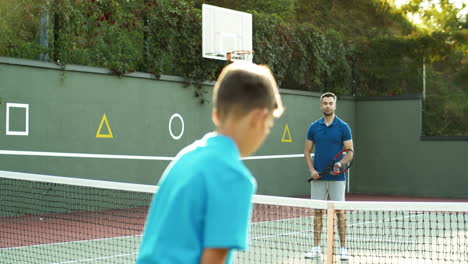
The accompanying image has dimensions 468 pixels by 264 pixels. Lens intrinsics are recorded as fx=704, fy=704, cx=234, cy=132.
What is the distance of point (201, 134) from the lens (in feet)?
45.3

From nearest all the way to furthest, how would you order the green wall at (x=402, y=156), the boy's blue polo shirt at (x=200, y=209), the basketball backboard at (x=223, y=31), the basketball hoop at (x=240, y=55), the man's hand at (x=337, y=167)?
1. the boy's blue polo shirt at (x=200, y=209)
2. the man's hand at (x=337, y=167)
3. the basketball backboard at (x=223, y=31)
4. the basketball hoop at (x=240, y=55)
5. the green wall at (x=402, y=156)

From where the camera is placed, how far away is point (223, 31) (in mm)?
13867

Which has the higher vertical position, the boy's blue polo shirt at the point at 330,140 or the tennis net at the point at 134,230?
the boy's blue polo shirt at the point at 330,140

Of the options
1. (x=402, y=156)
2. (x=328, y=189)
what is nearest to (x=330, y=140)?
(x=328, y=189)

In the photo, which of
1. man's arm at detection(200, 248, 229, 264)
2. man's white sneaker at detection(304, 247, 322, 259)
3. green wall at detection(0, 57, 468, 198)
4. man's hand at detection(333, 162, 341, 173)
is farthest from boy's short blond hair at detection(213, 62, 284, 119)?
green wall at detection(0, 57, 468, 198)

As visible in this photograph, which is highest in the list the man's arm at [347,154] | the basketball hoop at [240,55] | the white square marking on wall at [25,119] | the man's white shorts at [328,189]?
the basketball hoop at [240,55]

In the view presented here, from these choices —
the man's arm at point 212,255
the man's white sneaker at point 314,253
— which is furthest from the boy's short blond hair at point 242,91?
the man's white sneaker at point 314,253

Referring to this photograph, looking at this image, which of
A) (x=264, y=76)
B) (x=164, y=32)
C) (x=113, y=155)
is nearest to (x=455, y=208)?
(x=264, y=76)

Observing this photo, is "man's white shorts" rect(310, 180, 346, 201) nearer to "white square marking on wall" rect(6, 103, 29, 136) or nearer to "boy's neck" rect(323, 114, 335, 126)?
"boy's neck" rect(323, 114, 335, 126)

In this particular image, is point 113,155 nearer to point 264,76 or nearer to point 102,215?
point 102,215

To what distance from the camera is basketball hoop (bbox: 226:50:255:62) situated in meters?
13.9

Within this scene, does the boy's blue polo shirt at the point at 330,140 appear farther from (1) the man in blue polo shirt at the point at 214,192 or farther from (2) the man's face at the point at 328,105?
(1) the man in blue polo shirt at the point at 214,192

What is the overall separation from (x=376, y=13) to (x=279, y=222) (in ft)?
57.1

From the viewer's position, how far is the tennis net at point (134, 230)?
518 cm
